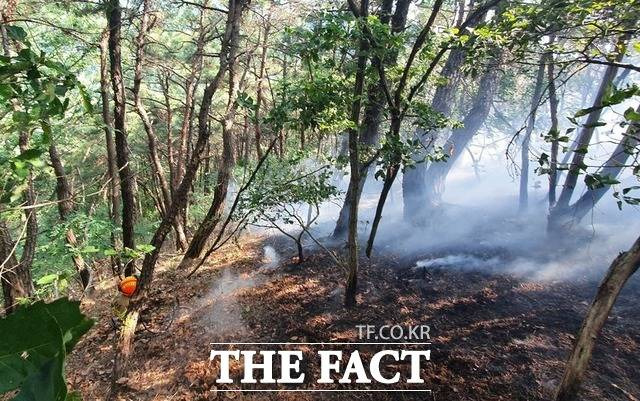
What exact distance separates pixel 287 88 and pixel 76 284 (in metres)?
10.8

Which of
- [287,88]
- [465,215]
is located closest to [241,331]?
[287,88]

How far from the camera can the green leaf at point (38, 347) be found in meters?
0.31

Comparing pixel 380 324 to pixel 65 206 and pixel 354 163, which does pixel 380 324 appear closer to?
pixel 354 163

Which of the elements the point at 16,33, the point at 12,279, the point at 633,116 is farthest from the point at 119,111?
the point at 633,116

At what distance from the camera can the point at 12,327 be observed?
344mm

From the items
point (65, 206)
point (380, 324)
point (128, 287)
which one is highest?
point (65, 206)

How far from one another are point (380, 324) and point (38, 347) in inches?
247

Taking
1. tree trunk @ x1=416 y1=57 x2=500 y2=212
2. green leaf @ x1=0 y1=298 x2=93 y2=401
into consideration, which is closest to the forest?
green leaf @ x1=0 y1=298 x2=93 y2=401

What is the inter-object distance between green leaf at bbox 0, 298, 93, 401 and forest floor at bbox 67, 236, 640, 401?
5.12 metres

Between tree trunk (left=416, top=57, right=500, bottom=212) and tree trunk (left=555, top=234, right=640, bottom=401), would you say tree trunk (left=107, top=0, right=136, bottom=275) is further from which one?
tree trunk (left=416, top=57, right=500, bottom=212)

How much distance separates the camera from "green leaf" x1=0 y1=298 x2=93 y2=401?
1.02ft

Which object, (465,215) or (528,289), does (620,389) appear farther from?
(465,215)

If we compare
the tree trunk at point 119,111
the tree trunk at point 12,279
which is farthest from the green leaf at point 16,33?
the tree trunk at point 12,279

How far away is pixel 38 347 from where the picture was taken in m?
0.34
